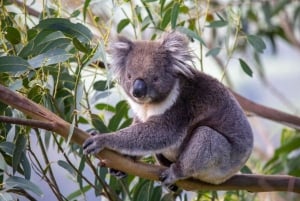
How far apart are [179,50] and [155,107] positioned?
0.79ft

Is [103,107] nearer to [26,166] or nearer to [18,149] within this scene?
[26,166]

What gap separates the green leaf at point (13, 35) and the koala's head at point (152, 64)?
427 millimetres

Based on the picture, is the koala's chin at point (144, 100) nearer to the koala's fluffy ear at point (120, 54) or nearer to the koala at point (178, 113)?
the koala at point (178, 113)

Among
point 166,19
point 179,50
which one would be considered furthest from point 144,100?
point 166,19

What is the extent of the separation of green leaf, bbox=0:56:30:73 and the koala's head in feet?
1.46

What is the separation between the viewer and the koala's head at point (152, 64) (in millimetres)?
2852

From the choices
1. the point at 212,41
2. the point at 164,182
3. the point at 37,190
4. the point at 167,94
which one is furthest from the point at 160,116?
the point at 212,41

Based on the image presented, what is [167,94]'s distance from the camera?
2.91m

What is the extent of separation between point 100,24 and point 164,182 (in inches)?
42.9

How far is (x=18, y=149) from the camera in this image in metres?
2.69

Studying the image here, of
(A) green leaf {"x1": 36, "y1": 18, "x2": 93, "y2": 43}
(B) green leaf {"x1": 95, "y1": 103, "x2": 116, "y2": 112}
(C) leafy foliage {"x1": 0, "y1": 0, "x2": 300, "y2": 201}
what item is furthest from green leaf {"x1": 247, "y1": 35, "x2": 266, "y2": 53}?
(A) green leaf {"x1": 36, "y1": 18, "x2": 93, "y2": 43}

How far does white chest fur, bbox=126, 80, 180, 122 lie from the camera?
9.55 feet

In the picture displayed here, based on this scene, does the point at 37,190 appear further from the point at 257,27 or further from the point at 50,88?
the point at 257,27

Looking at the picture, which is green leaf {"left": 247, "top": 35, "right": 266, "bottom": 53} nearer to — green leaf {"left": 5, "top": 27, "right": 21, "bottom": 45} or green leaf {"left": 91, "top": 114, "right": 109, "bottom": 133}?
green leaf {"left": 91, "top": 114, "right": 109, "bottom": 133}
